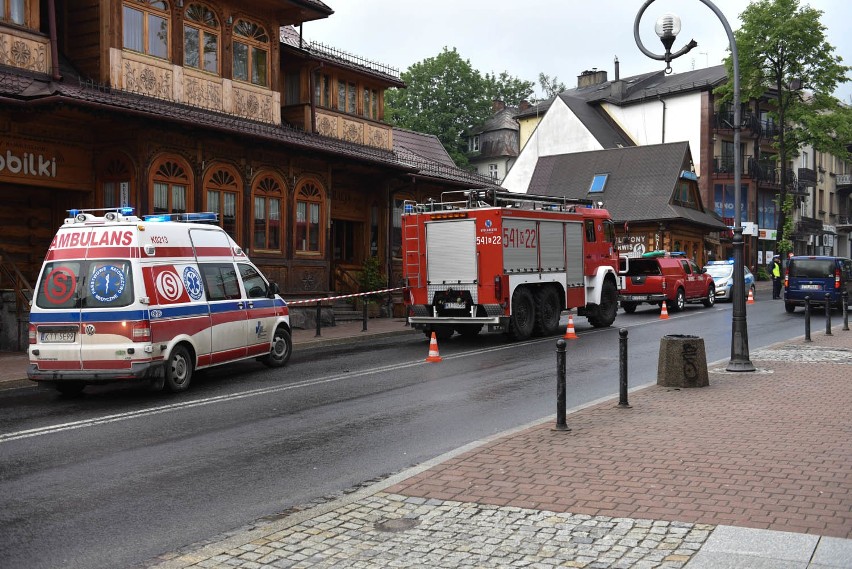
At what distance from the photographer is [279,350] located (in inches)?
585

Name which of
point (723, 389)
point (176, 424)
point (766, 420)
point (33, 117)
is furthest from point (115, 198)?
point (766, 420)

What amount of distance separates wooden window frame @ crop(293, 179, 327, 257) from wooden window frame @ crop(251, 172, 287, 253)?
42 cm

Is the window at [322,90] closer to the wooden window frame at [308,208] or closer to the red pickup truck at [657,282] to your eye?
the wooden window frame at [308,208]

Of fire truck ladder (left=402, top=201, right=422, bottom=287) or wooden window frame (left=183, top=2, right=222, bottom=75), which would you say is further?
wooden window frame (left=183, top=2, right=222, bottom=75)

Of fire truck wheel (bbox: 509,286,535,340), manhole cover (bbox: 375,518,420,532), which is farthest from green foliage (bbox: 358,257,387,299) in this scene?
manhole cover (bbox: 375,518,420,532)

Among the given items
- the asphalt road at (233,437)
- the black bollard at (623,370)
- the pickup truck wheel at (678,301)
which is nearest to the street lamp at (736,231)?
the asphalt road at (233,437)

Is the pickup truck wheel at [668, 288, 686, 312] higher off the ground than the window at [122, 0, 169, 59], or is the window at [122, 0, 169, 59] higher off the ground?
the window at [122, 0, 169, 59]

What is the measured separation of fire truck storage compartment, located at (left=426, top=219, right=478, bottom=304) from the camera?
18.5 meters

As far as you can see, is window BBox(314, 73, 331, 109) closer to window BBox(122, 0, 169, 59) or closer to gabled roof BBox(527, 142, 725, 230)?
window BBox(122, 0, 169, 59)

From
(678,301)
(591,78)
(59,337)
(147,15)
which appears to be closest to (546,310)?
(678,301)

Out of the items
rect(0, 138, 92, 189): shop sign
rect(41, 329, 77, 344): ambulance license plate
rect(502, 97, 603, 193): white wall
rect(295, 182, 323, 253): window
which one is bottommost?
rect(41, 329, 77, 344): ambulance license plate

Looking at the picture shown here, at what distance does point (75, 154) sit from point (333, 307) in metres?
8.88

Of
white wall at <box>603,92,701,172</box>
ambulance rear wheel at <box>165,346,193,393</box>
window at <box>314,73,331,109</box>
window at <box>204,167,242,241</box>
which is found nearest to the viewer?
Result: ambulance rear wheel at <box>165,346,193,393</box>

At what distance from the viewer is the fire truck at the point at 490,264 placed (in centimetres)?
1836
